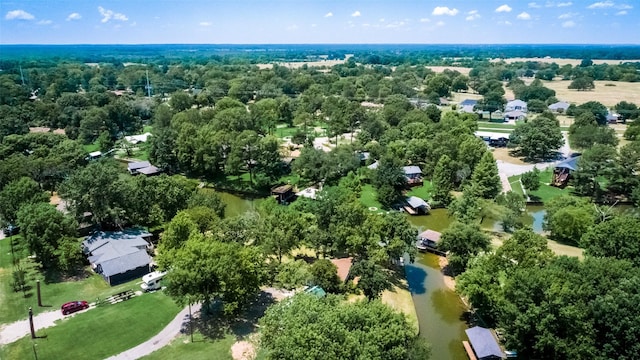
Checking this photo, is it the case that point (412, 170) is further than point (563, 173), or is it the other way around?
point (412, 170)

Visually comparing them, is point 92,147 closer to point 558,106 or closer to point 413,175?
point 413,175

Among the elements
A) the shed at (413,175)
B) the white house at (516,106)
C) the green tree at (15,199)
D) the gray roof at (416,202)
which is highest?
the white house at (516,106)

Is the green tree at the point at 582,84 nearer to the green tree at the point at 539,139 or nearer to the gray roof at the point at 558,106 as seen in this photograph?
the gray roof at the point at 558,106

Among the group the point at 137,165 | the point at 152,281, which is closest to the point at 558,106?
the point at 137,165

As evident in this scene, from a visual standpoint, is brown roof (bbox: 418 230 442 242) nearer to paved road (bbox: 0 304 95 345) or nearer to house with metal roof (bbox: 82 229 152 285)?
house with metal roof (bbox: 82 229 152 285)

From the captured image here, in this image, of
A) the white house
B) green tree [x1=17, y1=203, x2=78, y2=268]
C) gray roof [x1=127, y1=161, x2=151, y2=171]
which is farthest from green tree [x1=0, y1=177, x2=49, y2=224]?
the white house

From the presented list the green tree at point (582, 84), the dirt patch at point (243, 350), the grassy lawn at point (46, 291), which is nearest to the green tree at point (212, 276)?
the dirt patch at point (243, 350)

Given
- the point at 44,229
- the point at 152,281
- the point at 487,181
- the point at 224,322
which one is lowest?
the point at 224,322
